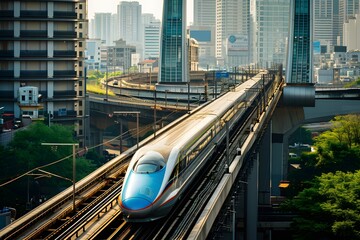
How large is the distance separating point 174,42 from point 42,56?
88.1 ft

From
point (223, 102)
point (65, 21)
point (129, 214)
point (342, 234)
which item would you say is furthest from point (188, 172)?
point (65, 21)

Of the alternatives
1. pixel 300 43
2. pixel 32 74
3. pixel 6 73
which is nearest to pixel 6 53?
pixel 6 73

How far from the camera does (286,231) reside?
195 ft

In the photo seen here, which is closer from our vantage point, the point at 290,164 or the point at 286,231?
the point at 286,231

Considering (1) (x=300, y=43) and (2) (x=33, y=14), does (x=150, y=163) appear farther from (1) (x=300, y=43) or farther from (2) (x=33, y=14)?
(1) (x=300, y=43)

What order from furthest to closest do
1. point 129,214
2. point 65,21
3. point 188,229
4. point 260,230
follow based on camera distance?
1. point 65,21
2. point 260,230
3. point 129,214
4. point 188,229

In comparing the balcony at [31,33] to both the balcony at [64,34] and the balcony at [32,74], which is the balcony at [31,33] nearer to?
the balcony at [64,34]

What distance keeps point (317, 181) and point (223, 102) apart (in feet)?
30.4

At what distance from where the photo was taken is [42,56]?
3103 inches

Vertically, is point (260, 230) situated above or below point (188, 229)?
below

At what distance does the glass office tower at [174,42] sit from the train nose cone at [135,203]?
242 ft

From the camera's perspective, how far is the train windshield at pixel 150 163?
3038 cm

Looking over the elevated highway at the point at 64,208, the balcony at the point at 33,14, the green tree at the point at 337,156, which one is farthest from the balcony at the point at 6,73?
the elevated highway at the point at 64,208

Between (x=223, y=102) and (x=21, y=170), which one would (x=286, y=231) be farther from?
(x=21, y=170)
